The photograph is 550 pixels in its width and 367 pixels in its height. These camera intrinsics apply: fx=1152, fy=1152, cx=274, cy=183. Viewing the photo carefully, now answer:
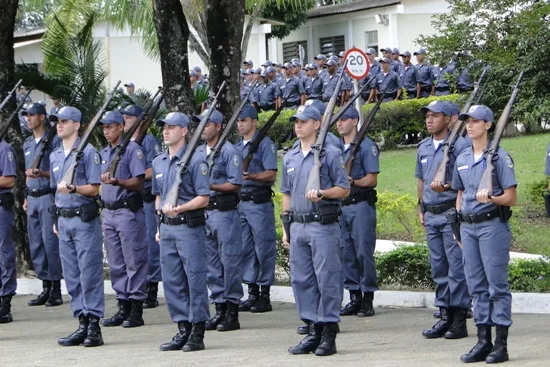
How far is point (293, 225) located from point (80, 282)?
215 centimetres

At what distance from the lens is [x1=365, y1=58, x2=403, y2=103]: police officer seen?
26312 millimetres

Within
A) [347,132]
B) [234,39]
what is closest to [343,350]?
[347,132]

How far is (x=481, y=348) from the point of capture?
8719 mm

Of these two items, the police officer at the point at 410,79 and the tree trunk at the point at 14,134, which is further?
the police officer at the point at 410,79

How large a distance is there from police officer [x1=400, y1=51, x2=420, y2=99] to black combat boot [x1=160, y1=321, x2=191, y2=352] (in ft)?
55.1

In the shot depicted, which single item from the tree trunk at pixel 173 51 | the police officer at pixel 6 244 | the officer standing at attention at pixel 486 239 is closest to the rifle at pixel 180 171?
the officer standing at attention at pixel 486 239

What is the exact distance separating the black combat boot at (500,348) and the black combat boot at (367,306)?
2.69m

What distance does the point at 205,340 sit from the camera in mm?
10398

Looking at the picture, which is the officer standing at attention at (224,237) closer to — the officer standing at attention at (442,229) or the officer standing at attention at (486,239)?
the officer standing at attention at (442,229)

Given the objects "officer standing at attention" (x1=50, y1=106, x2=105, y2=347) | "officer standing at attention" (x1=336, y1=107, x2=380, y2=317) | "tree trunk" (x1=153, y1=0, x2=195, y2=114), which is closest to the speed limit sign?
"tree trunk" (x1=153, y1=0, x2=195, y2=114)

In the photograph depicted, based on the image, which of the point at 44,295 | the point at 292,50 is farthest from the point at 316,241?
the point at 292,50

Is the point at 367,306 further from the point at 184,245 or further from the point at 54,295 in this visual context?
the point at 54,295

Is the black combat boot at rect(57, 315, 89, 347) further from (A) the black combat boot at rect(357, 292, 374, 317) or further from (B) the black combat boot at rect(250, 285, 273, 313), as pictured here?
(A) the black combat boot at rect(357, 292, 374, 317)

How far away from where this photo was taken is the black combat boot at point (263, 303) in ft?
38.9
